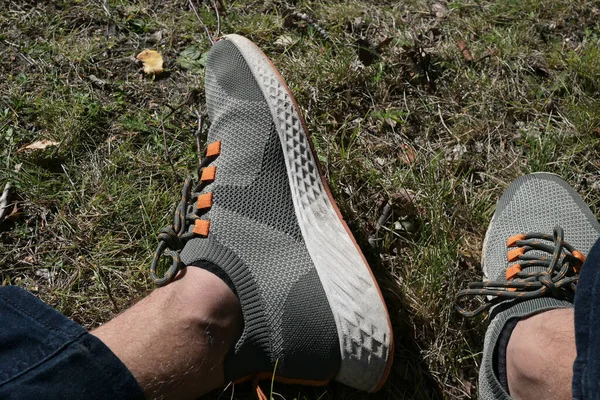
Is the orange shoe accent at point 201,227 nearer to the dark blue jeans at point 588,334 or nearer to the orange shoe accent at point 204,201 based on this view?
the orange shoe accent at point 204,201

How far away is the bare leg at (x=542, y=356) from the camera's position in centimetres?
153

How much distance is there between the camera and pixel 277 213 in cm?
187

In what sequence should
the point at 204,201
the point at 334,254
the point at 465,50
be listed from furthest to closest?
the point at 465,50
the point at 204,201
the point at 334,254

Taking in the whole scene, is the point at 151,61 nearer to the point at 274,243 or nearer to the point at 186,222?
the point at 186,222

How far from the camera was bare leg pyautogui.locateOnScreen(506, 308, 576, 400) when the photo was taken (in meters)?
1.53

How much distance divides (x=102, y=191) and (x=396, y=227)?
1.09 metres

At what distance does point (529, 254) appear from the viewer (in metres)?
1.91

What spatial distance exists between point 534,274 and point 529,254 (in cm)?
10

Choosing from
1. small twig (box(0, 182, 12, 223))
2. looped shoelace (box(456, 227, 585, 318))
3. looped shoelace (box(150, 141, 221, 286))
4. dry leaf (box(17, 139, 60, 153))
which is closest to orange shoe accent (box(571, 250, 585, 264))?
looped shoelace (box(456, 227, 585, 318))

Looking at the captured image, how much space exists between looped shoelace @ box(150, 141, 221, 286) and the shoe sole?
28 cm

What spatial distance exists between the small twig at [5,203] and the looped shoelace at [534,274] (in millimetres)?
1644

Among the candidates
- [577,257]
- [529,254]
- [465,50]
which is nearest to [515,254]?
[529,254]

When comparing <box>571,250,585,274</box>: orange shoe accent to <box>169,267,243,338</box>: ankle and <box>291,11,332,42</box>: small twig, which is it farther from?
<box>291,11,332,42</box>: small twig

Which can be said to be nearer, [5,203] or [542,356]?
[542,356]
